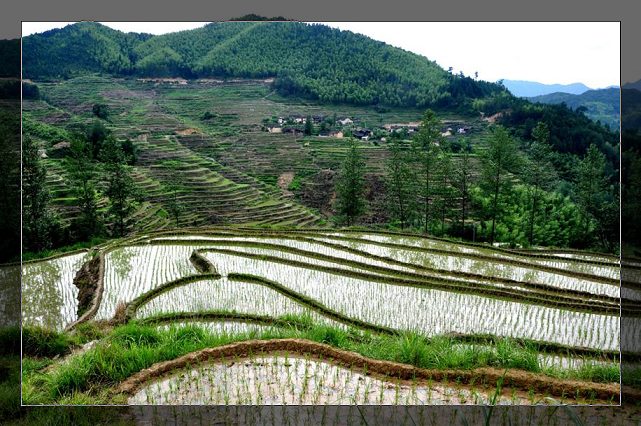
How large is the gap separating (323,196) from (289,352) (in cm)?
422

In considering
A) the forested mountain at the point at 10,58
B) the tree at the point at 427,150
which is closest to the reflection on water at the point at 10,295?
the forested mountain at the point at 10,58

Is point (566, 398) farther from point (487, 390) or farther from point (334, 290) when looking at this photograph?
point (334, 290)

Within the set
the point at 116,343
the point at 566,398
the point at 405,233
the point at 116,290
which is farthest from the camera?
the point at 405,233

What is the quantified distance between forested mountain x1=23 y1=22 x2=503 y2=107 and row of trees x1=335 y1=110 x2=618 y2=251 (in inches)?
21.3

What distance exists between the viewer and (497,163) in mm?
8117

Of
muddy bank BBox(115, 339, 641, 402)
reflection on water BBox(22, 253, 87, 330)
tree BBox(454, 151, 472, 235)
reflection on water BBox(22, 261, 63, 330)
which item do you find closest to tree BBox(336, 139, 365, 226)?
tree BBox(454, 151, 472, 235)

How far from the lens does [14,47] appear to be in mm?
4254

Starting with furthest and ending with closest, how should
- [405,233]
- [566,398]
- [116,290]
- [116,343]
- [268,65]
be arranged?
1. [405,233]
2. [268,65]
3. [116,290]
4. [116,343]
5. [566,398]

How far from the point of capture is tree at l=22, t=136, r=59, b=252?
205 inches

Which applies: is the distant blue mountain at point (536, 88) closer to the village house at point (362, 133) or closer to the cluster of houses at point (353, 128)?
the cluster of houses at point (353, 128)

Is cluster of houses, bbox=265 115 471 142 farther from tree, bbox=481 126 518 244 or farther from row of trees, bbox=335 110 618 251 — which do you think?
tree, bbox=481 126 518 244

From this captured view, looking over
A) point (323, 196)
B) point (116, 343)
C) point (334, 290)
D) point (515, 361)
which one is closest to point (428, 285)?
point (334, 290)

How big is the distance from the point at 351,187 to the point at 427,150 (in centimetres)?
127

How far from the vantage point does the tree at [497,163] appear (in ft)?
25.1
